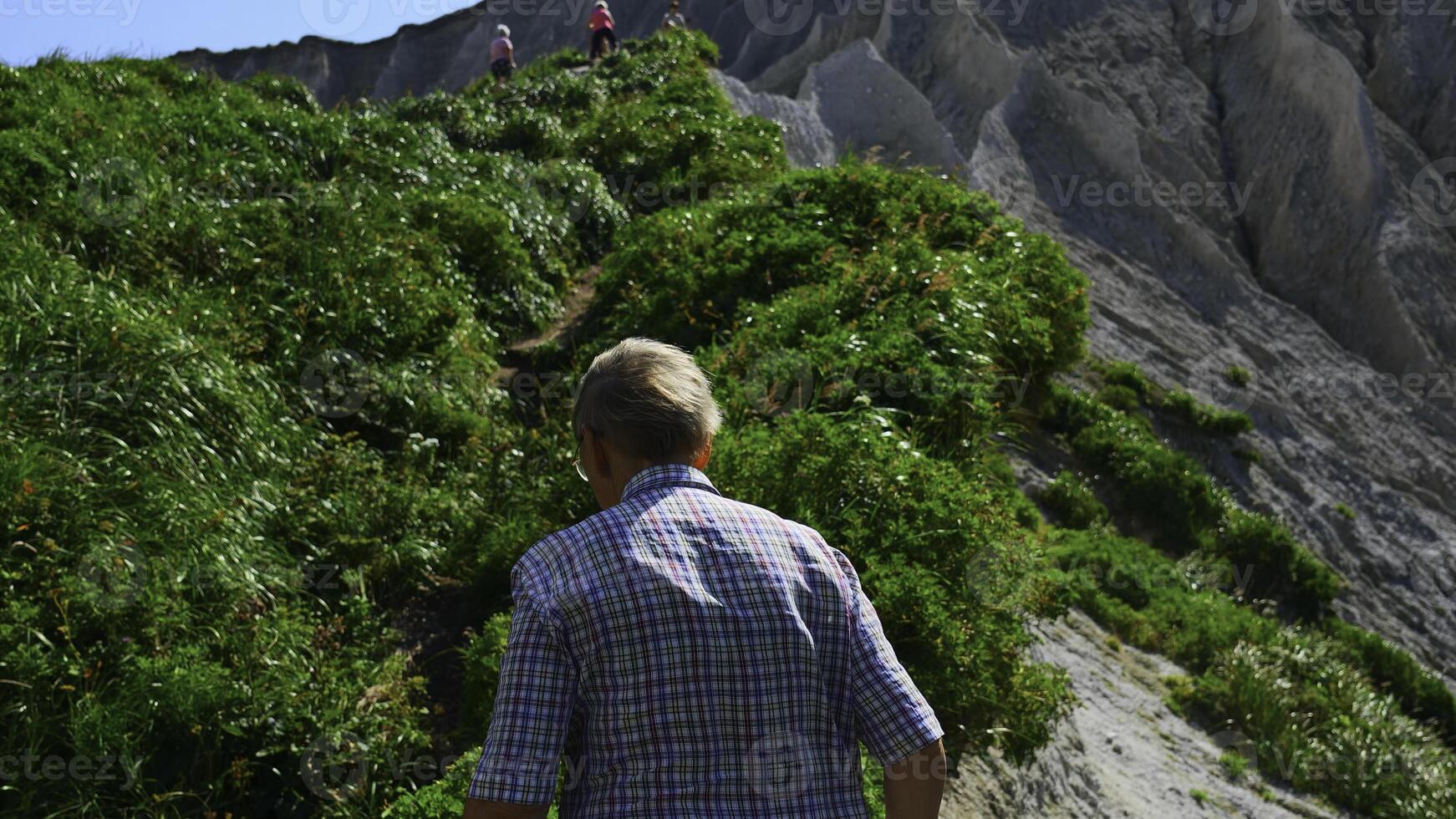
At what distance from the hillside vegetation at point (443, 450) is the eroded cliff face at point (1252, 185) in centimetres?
238

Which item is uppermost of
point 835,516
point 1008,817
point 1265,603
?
point 835,516

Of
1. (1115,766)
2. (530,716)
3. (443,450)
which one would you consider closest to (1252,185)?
(1115,766)

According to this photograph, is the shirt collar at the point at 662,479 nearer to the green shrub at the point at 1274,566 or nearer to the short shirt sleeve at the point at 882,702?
the short shirt sleeve at the point at 882,702

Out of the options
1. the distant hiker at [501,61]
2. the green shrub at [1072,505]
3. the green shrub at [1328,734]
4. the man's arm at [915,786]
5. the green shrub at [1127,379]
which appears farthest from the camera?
the distant hiker at [501,61]

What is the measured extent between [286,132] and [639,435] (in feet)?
29.0

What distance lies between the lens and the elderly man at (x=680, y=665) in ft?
6.75

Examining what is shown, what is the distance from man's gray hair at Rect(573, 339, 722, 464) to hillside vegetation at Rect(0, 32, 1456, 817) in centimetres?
240

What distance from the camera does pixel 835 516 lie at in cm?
522

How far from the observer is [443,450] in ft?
23.9

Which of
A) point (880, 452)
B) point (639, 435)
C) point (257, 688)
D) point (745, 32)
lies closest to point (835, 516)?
point (880, 452)

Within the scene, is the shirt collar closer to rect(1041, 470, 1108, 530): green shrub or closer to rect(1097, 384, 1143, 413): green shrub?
rect(1041, 470, 1108, 530): green shrub

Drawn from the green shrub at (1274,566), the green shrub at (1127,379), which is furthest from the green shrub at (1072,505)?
the green shrub at (1127,379)

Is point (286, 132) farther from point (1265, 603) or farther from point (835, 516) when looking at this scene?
point (1265, 603)

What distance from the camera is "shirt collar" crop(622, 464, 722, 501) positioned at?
224 centimetres
